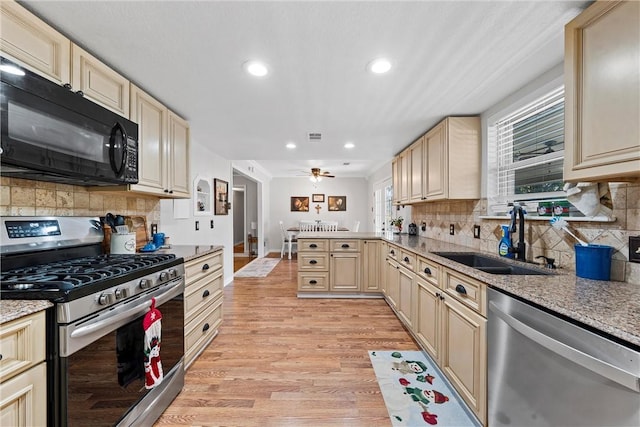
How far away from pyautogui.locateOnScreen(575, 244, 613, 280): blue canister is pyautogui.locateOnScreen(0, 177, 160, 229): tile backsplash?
2.99 m

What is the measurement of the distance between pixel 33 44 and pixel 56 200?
857mm

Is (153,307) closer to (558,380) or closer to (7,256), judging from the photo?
(7,256)

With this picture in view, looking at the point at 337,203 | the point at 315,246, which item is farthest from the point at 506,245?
the point at 337,203

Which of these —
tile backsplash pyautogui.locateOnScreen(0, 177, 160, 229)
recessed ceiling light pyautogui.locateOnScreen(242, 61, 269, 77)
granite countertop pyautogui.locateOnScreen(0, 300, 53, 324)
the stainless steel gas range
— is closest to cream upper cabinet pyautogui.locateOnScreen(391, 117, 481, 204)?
recessed ceiling light pyautogui.locateOnScreen(242, 61, 269, 77)

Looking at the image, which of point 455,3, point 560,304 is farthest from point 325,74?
point 560,304

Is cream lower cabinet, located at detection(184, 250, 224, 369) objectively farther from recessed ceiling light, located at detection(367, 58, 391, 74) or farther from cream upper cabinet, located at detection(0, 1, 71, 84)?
recessed ceiling light, located at detection(367, 58, 391, 74)

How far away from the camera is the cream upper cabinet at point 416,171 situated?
3148mm

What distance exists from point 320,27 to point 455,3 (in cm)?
64

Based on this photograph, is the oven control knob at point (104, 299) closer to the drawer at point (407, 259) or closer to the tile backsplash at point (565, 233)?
the drawer at point (407, 259)

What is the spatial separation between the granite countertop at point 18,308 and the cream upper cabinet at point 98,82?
1.16 m

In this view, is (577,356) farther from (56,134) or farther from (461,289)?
(56,134)

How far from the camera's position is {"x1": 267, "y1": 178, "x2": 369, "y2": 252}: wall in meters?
8.27

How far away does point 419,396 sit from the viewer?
1.74 meters

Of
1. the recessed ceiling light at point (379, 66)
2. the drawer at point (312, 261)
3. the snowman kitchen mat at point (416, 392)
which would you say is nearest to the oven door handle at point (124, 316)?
the snowman kitchen mat at point (416, 392)
